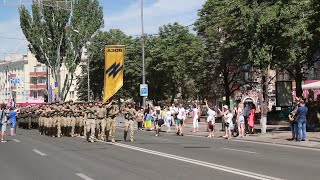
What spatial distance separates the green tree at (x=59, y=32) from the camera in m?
54.8

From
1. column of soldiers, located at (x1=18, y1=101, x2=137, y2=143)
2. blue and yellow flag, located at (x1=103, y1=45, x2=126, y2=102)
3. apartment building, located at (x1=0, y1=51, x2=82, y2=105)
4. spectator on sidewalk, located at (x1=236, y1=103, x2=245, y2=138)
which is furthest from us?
apartment building, located at (x1=0, y1=51, x2=82, y2=105)

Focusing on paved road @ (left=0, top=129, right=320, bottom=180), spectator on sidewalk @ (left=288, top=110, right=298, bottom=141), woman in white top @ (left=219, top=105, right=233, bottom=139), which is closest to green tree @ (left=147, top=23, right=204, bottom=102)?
woman in white top @ (left=219, top=105, right=233, bottom=139)

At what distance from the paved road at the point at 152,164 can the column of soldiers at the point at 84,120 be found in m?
3.40

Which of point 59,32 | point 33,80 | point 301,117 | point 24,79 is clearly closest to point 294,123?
point 301,117

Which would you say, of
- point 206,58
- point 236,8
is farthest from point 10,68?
point 236,8

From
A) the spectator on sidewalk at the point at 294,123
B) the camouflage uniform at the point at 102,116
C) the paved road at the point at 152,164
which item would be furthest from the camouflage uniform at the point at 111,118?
the spectator on sidewalk at the point at 294,123

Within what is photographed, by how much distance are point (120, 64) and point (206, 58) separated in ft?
62.9

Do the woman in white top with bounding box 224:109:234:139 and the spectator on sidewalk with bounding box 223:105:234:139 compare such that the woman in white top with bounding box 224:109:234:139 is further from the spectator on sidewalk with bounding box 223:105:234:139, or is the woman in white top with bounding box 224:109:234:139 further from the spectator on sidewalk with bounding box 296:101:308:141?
the spectator on sidewalk with bounding box 296:101:308:141

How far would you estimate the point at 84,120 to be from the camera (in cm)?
2453

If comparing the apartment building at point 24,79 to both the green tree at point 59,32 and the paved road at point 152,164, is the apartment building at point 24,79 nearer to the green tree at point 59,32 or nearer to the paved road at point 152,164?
the green tree at point 59,32

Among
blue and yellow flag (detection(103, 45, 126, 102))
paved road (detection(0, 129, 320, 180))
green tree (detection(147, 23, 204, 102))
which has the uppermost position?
green tree (detection(147, 23, 204, 102))

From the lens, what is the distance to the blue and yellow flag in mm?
26109

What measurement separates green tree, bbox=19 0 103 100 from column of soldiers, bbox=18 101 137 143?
26776 millimetres

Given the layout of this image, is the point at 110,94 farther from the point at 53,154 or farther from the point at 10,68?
the point at 10,68
